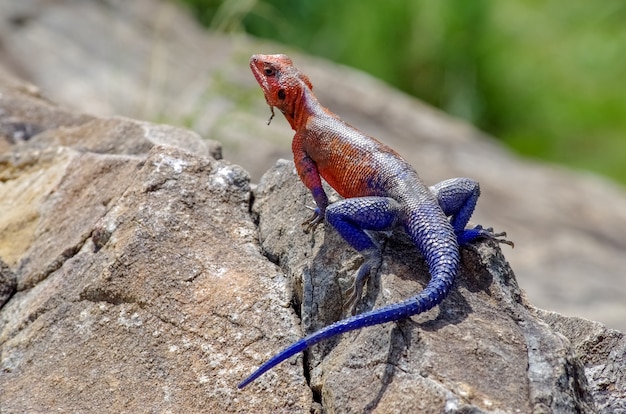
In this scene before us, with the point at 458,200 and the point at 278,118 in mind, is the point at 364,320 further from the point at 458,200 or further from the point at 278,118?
the point at 278,118

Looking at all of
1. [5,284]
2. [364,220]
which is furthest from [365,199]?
[5,284]

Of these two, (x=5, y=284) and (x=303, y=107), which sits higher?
(x=303, y=107)

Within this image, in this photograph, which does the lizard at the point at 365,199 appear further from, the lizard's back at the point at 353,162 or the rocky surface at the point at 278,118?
the rocky surface at the point at 278,118

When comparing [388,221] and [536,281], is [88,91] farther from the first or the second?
[388,221]

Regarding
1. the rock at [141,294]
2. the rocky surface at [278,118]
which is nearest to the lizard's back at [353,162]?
the rock at [141,294]

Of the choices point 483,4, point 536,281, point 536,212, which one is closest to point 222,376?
point 536,281

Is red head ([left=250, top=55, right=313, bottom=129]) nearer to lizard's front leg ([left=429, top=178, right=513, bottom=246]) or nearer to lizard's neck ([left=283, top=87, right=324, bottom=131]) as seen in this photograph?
lizard's neck ([left=283, top=87, right=324, bottom=131])

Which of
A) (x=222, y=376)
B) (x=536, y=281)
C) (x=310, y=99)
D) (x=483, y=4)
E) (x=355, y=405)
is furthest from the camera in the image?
(x=483, y=4)
